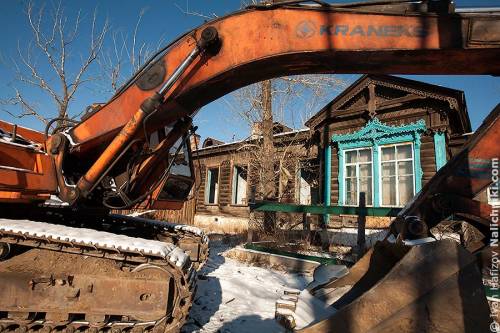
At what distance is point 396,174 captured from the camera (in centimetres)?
1164

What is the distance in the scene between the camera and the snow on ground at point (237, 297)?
3848 mm

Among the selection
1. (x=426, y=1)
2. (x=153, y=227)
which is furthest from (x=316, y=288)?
(x=153, y=227)

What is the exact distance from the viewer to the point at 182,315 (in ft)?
10.7

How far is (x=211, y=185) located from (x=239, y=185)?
262cm

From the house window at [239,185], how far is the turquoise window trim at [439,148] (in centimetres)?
965

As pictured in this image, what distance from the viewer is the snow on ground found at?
12.6ft

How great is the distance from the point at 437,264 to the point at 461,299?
23 cm

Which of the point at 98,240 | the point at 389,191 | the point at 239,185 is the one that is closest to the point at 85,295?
the point at 98,240

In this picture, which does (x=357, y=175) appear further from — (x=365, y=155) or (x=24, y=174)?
(x=24, y=174)

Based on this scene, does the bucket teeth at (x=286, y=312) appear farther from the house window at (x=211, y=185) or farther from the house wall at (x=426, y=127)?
the house window at (x=211, y=185)

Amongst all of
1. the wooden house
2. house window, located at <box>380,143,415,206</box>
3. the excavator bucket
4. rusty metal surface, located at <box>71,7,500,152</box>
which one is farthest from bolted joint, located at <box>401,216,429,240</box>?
house window, located at <box>380,143,415,206</box>

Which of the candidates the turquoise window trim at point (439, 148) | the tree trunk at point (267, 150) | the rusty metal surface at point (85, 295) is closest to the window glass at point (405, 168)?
the turquoise window trim at point (439, 148)

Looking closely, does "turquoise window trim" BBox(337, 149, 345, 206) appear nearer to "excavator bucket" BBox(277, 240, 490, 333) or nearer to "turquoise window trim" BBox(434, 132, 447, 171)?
"turquoise window trim" BBox(434, 132, 447, 171)

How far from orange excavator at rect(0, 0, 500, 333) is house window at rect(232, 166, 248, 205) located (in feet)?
45.9
